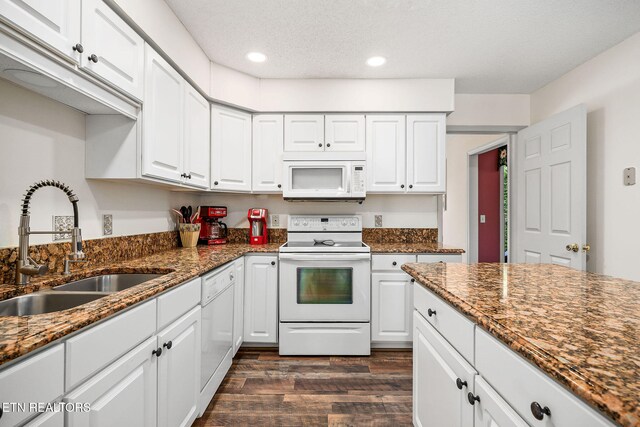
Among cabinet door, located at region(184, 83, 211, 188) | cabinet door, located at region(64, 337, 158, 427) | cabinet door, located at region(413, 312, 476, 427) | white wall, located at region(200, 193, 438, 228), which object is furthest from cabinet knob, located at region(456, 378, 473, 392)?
white wall, located at region(200, 193, 438, 228)

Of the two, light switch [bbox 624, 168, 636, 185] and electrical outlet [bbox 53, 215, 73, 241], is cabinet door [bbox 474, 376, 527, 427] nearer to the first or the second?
electrical outlet [bbox 53, 215, 73, 241]

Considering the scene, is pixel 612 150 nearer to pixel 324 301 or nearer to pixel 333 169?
pixel 333 169

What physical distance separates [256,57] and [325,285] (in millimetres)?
1919

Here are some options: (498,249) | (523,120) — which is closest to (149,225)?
→ (523,120)

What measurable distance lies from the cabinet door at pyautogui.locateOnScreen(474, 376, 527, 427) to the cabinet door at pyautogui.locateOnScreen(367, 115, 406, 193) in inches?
83.3

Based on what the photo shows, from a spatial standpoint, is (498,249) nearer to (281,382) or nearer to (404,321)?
(404,321)

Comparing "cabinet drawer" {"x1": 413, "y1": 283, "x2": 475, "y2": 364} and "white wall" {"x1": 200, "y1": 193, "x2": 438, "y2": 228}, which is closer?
"cabinet drawer" {"x1": 413, "y1": 283, "x2": 475, "y2": 364}

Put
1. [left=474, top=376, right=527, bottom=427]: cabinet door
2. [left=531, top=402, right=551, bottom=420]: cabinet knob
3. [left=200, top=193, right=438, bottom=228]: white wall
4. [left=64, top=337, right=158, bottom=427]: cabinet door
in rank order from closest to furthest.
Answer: [left=531, top=402, right=551, bottom=420]: cabinet knob
[left=474, top=376, right=527, bottom=427]: cabinet door
[left=64, top=337, right=158, bottom=427]: cabinet door
[left=200, top=193, right=438, bottom=228]: white wall

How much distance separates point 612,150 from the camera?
235cm

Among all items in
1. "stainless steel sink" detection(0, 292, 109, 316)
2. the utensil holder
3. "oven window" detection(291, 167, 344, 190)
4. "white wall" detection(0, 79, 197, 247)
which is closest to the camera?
"stainless steel sink" detection(0, 292, 109, 316)

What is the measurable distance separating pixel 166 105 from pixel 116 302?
1.38 meters

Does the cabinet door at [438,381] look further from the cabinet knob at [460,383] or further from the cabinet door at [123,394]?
the cabinet door at [123,394]

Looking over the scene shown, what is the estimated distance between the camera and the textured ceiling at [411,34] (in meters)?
1.86

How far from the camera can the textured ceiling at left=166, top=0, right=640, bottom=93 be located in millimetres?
1857
